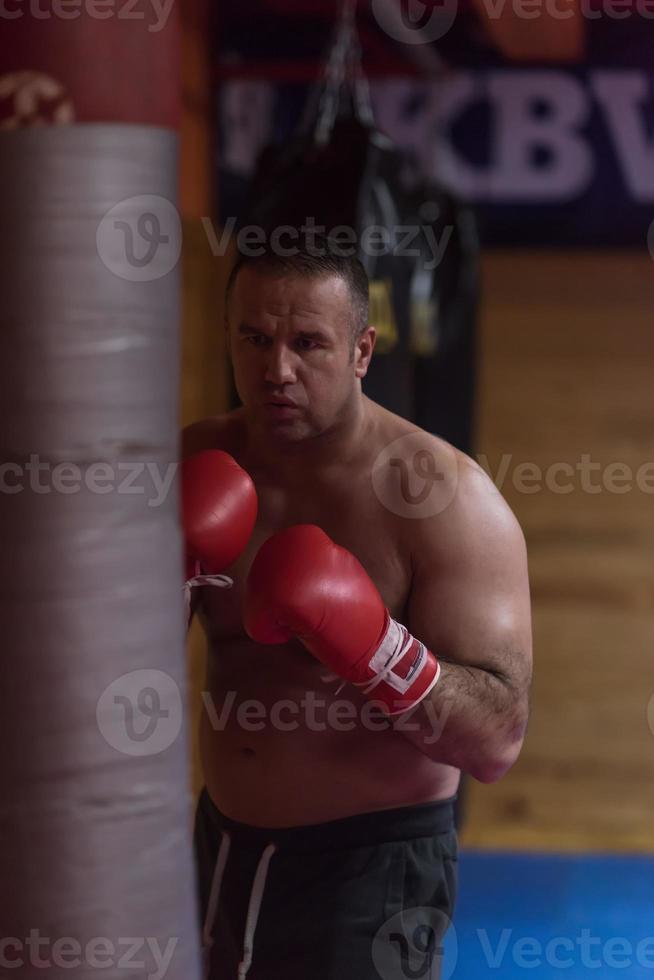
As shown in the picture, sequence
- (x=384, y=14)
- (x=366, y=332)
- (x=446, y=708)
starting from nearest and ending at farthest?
(x=446, y=708) → (x=366, y=332) → (x=384, y=14)

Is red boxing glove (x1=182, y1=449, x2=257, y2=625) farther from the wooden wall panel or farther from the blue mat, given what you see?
the wooden wall panel

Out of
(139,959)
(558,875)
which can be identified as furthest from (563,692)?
(139,959)

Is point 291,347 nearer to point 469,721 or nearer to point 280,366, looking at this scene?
point 280,366

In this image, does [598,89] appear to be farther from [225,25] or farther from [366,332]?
[366,332]

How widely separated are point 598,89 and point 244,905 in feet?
12.2

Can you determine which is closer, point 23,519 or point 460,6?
point 23,519

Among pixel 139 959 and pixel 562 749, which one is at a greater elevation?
pixel 139 959

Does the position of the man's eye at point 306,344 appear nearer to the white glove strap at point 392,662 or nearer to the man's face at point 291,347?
the man's face at point 291,347

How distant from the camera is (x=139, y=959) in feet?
4.41

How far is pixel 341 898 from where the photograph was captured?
2.00m

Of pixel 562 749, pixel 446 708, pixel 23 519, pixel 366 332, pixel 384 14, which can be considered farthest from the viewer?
pixel 562 749

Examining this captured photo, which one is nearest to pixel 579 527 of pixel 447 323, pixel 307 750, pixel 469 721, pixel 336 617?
pixel 447 323

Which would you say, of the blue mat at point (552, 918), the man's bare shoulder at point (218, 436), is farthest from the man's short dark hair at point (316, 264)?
the blue mat at point (552, 918)

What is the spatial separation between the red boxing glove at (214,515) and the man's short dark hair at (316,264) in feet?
0.75
